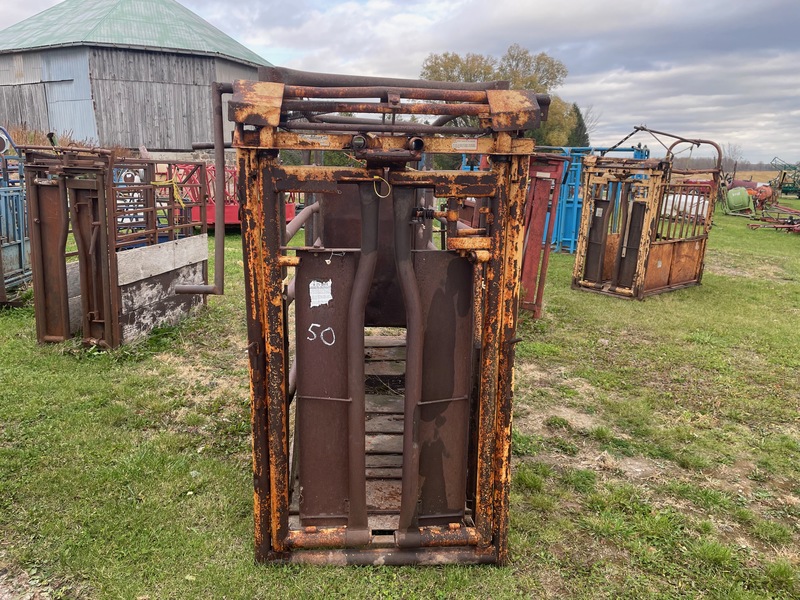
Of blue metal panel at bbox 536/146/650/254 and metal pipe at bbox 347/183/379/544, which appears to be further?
blue metal panel at bbox 536/146/650/254

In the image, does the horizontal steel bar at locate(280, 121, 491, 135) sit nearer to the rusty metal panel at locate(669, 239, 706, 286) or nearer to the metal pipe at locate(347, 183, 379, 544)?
the metal pipe at locate(347, 183, 379, 544)

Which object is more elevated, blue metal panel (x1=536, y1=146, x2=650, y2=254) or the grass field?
blue metal panel (x1=536, y1=146, x2=650, y2=254)

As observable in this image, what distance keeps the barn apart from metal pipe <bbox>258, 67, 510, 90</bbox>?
74.5 feet

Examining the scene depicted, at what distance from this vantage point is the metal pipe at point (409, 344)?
2.50m

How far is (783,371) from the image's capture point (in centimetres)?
585

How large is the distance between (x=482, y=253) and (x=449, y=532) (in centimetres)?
141

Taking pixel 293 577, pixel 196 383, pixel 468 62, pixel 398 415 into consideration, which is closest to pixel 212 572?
pixel 293 577

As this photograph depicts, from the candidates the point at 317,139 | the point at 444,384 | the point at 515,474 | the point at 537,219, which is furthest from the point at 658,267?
the point at 317,139

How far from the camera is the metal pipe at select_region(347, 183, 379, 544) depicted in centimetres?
249

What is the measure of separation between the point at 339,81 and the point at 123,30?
25.5 m

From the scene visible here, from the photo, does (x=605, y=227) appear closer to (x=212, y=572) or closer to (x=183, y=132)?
(x=212, y=572)

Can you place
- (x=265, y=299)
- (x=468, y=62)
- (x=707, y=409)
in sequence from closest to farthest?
(x=265, y=299), (x=707, y=409), (x=468, y=62)

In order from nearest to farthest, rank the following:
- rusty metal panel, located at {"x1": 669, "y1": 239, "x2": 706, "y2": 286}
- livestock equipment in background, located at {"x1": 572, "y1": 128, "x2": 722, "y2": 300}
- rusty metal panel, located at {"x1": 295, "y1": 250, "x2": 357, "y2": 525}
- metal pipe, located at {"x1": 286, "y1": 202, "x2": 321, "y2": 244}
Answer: rusty metal panel, located at {"x1": 295, "y1": 250, "x2": 357, "y2": 525} → metal pipe, located at {"x1": 286, "y1": 202, "x2": 321, "y2": 244} → livestock equipment in background, located at {"x1": 572, "y1": 128, "x2": 722, "y2": 300} → rusty metal panel, located at {"x1": 669, "y1": 239, "x2": 706, "y2": 286}

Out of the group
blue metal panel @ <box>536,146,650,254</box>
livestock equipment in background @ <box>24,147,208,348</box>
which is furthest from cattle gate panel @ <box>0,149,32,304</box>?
blue metal panel @ <box>536,146,650,254</box>
